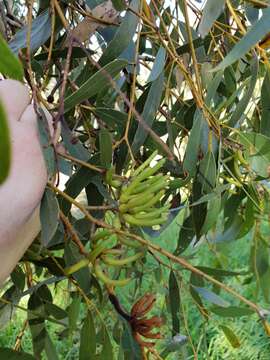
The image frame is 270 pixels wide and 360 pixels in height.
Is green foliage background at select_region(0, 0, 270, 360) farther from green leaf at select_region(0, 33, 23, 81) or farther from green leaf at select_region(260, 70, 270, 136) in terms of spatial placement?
green leaf at select_region(0, 33, 23, 81)

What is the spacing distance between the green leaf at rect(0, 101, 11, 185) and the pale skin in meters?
0.20

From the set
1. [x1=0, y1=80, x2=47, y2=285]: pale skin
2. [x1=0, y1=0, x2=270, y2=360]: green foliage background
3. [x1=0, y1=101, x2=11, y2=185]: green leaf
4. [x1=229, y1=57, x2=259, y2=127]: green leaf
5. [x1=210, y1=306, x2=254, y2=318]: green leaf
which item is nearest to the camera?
[x1=0, y1=101, x2=11, y2=185]: green leaf

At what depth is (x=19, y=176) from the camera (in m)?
0.47

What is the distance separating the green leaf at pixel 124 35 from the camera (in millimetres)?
613

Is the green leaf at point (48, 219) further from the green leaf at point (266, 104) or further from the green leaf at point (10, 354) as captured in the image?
the green leaf at point (266, 104)

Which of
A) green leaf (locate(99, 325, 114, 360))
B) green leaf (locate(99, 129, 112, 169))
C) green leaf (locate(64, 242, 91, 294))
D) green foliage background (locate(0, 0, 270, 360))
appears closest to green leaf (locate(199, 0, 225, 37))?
green foliage background (locate(0, 0, 270, 360))

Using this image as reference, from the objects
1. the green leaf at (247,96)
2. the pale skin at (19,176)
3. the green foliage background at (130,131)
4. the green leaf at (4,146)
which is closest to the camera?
the green leaf at (4,146)

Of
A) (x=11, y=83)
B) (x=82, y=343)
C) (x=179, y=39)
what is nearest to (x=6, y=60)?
(x=11, y=83)

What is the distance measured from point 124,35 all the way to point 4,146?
382mm

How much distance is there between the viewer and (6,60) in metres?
0.30

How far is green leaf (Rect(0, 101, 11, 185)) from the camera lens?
0.25 m

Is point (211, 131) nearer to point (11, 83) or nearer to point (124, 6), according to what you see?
point (124, 6)

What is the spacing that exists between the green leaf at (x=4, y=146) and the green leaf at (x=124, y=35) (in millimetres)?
368

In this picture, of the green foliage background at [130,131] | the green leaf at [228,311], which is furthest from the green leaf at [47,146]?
the green leaf at [228,311]
